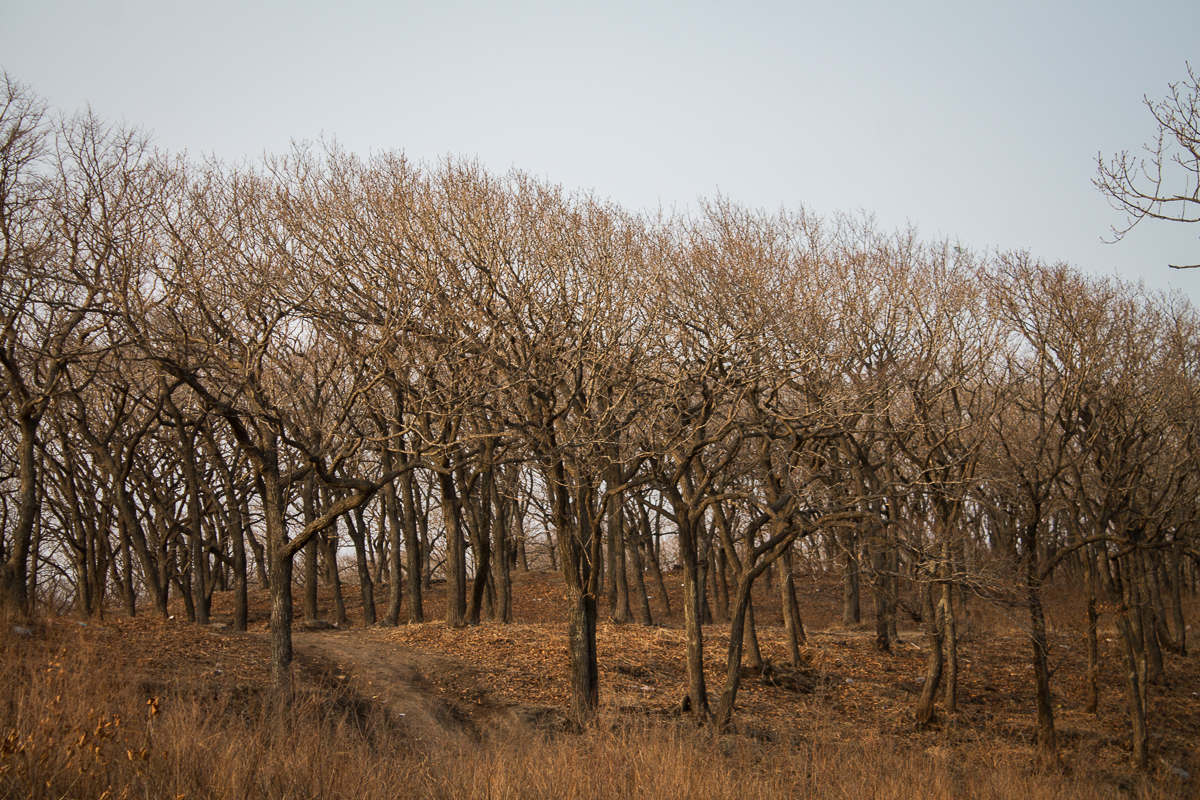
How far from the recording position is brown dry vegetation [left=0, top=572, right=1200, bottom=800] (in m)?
5.19

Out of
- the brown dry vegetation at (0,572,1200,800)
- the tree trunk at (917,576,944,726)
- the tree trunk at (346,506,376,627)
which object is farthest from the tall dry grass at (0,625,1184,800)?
the tree trunk at (346,506,376,627)

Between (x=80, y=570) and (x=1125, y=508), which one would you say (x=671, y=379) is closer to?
(x=1125, y=508)

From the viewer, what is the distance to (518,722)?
12359 millimetres

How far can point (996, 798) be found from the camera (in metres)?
7.41

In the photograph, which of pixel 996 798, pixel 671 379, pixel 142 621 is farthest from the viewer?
pixel 142 621

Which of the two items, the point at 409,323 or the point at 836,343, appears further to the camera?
the point at 836,343

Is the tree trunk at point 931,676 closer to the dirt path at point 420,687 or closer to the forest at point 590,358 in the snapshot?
the forest at point 590,358

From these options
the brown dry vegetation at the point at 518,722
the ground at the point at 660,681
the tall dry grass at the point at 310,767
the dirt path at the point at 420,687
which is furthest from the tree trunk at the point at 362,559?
the tall dry grass at the point at 310,767

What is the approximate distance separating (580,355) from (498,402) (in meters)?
2.39

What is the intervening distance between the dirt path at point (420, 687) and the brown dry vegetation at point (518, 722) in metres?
0.06

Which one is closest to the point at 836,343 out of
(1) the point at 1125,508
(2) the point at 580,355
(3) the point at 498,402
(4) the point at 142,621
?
(2) the point at 580,355

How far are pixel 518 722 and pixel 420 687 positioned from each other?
95.6 inches

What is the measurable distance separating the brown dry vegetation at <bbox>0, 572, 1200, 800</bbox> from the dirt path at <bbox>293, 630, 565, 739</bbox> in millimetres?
58

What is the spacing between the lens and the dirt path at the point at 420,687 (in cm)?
1217
